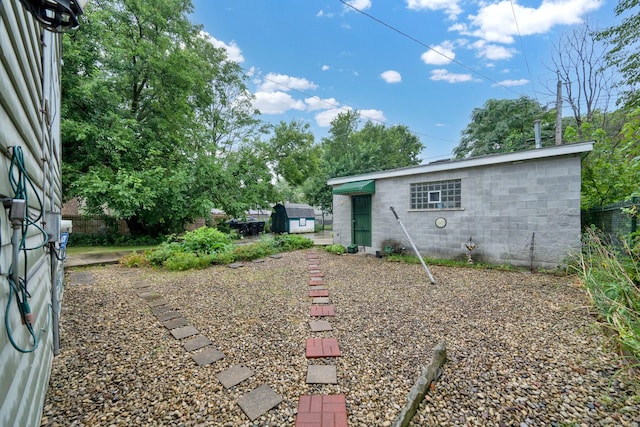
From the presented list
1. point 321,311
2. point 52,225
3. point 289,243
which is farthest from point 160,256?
point 321,311

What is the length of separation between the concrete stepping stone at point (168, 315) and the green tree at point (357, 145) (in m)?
14.4

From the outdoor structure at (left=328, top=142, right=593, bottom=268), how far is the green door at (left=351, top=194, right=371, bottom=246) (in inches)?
1.6

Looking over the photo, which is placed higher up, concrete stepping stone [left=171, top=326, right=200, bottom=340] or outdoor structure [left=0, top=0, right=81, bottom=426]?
outdoor structure [left=0, top=0, right=81, bottom=426]

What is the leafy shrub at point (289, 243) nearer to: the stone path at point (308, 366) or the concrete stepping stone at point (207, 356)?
the stone path at point (308, 366)

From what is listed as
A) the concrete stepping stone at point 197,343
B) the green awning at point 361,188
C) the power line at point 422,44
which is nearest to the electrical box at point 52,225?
the concrete stepping stone at point 197,343

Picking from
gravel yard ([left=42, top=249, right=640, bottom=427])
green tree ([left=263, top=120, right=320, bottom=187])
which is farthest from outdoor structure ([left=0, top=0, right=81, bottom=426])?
green tree ([left=263, top=120, right=320, bottom=187])

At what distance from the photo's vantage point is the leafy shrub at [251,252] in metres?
6.80

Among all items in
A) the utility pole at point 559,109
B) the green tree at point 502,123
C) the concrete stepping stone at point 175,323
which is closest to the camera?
the concrete stepping stone at point 175,323

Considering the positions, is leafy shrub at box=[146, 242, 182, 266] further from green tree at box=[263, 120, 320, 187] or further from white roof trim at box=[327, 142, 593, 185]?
green tree at box=[263, 120, 320, 187]

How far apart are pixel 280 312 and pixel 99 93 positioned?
31.8 ft

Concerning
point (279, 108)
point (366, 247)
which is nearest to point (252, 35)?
point (279, 108)

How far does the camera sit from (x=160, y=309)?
11.3 feet

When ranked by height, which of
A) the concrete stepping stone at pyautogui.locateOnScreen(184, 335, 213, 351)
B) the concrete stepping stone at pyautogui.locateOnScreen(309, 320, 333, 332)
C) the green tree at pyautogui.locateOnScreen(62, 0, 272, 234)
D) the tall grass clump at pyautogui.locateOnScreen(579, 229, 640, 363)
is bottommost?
the concrete stepping stone at pyautogui.locateOnScreen(184, 335, 213, 351)

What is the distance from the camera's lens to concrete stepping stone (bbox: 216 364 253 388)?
1978 mm
